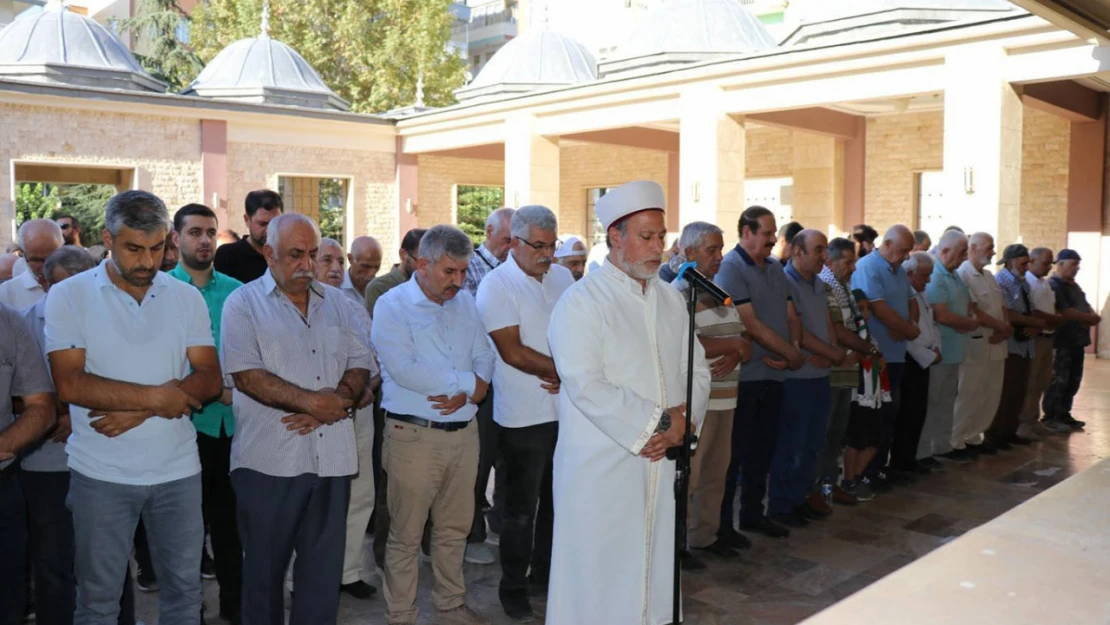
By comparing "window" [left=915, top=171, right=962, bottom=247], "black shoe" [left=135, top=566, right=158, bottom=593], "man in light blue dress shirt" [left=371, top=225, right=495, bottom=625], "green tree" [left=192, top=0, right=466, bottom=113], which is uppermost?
"green tree" [left=192, top=0, right=466, bottom=113]

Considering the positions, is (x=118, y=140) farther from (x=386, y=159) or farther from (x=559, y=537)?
(x=559, y=537)

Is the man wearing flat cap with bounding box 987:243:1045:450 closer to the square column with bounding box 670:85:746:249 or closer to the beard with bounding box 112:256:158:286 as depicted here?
the square column with bounding box 670:85:746:249

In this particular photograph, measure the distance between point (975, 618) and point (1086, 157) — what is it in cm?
1650

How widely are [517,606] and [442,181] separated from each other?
20.0m

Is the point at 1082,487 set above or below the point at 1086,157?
below

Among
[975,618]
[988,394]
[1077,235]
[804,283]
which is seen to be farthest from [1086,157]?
[975,618]

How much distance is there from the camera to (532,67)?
75.3 ft

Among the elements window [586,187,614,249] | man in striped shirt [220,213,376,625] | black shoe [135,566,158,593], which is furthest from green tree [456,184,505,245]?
man in striped shirt [220,213,376,625]

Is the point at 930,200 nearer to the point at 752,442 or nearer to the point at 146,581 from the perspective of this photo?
the point at 752,442

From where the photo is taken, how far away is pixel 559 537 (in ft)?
12.6

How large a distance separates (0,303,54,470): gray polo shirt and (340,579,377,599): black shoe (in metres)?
1.99

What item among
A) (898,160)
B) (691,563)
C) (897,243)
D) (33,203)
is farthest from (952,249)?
(33,203)

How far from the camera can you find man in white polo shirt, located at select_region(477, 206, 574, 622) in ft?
15.2

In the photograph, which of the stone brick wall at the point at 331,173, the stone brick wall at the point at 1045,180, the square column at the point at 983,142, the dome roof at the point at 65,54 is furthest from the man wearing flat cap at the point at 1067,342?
the dome roof at the point at 65,54
